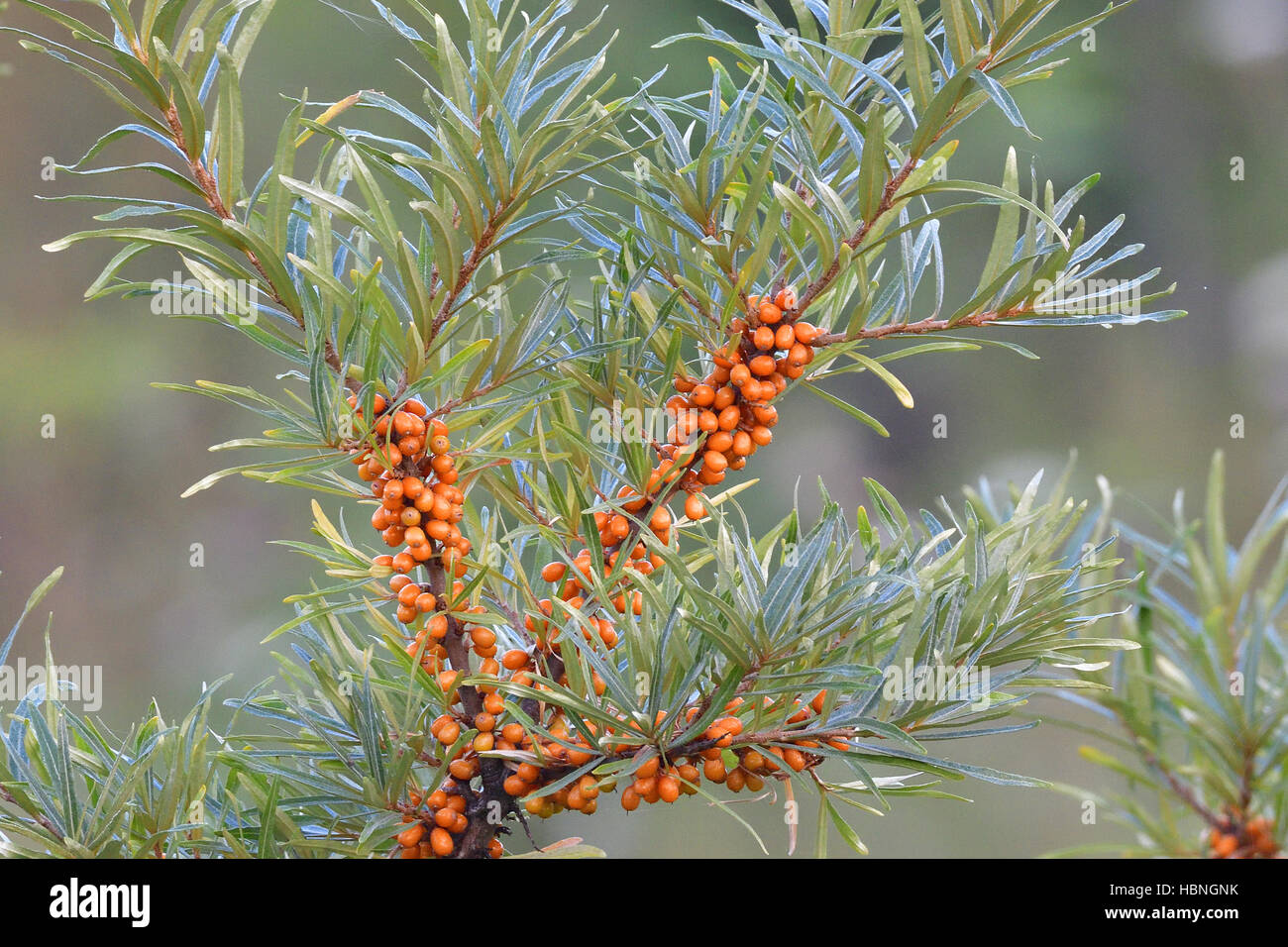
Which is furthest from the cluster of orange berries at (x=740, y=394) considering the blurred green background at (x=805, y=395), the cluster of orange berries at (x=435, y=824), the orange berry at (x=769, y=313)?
the blurred green background at (x=805, y=395)

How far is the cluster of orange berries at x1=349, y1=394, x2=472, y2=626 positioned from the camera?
0.30 metres

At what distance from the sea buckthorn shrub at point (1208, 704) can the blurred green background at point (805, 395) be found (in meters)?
0.70

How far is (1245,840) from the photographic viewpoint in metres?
0.30

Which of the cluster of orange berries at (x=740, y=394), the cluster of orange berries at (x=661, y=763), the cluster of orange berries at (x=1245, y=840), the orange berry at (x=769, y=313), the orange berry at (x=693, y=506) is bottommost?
the cluster of orange berries at (x=1245, y=840)

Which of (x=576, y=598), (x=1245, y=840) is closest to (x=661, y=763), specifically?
(x=576, y=598)

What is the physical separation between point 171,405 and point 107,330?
0.31 feet

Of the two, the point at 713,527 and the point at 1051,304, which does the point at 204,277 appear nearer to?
the point at 1051,304

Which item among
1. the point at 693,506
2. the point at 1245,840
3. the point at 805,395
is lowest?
the point at 1245,840

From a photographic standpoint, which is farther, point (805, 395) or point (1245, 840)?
point (805, 395)

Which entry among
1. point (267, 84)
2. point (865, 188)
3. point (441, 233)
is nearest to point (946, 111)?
point (865, 188)

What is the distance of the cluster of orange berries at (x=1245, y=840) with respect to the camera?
0.96 ft

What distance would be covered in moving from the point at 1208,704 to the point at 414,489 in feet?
0.77

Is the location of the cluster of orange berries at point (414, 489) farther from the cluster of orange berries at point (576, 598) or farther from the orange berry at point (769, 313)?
the orange berry at point (769, 313)

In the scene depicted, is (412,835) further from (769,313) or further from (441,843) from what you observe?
(769,313)
